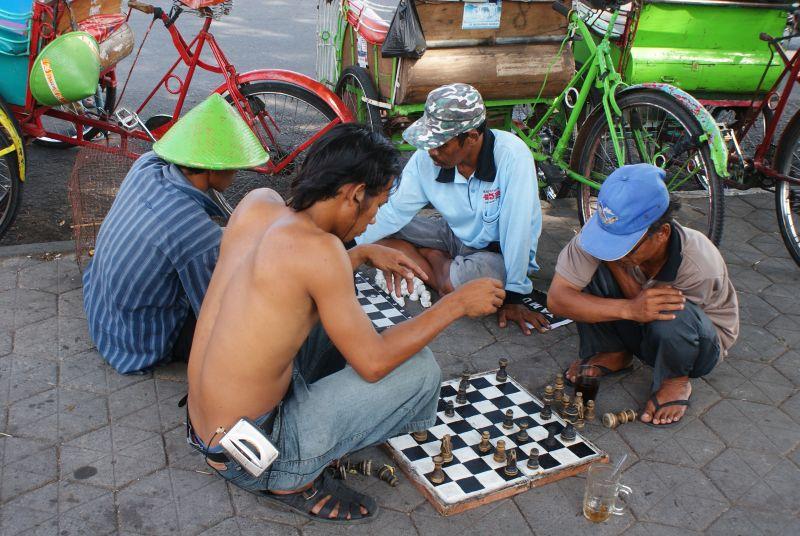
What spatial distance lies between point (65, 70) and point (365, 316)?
2882 mm

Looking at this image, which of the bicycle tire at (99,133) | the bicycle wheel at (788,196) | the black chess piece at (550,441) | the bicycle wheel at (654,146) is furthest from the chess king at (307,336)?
the bicycle tire at (99,133)

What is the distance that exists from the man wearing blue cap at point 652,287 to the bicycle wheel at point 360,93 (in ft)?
7.09

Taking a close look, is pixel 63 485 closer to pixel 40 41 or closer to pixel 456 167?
pixel 456 167

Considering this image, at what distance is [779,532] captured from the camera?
2.87 meters

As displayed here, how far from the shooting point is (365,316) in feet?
8.25

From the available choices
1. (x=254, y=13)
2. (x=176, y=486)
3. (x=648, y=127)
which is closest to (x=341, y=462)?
(x=176, y=486)

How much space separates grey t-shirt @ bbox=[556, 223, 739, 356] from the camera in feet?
10.8

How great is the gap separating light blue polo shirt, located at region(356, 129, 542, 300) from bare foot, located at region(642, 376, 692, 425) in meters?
0.97

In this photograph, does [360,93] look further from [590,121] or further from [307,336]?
[307,336]

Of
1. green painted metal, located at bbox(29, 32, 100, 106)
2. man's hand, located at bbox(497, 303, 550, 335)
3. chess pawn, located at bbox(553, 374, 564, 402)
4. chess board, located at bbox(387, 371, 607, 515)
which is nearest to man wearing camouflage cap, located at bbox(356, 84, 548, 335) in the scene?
man's hand, located at bbox(497, 303, 550, 335)

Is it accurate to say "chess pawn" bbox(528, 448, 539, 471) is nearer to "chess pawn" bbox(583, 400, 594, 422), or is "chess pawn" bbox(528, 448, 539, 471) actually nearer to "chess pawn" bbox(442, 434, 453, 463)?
"chess pawn" bbox(442, 434, 453, 463)

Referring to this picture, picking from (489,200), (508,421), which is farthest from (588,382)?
(489,200)

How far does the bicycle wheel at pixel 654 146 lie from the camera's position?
4379 millimetres

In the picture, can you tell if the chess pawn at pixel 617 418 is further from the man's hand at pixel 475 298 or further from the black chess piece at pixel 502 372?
the man's hand at pixel 475 298
